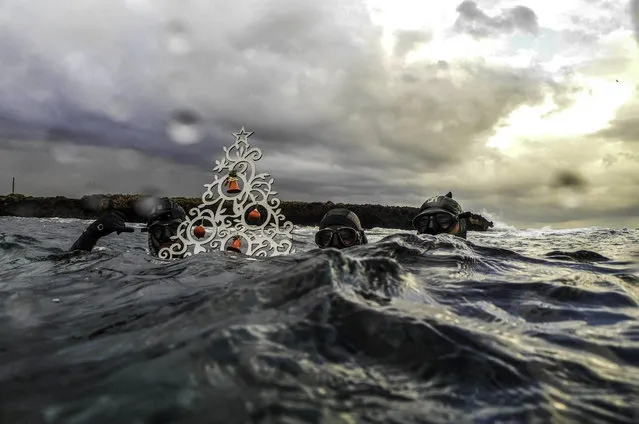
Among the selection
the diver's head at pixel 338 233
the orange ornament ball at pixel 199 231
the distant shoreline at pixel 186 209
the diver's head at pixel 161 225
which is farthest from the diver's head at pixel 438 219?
the distant shoreline at pixel 186 209

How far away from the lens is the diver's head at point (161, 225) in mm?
9953

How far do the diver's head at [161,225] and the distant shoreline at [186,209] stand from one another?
1415 inches

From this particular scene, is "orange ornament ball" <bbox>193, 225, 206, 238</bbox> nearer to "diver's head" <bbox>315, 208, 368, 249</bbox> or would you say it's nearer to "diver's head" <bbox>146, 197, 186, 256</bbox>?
"diver's head" <bbox>146, 197, 186, 256</bbox>

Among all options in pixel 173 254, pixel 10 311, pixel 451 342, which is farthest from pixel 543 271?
pixel 173 254

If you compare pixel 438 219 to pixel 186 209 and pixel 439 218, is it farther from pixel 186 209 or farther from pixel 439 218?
pixel 186 209

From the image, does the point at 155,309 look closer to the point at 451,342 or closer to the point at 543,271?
the point at 451,342

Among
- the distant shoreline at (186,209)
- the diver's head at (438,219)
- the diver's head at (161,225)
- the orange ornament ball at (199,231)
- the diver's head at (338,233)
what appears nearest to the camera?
the diver's head at (338,233)

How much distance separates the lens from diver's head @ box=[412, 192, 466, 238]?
29.2 ft

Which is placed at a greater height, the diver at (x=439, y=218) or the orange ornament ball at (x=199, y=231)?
the diver at (x=439, y=218)

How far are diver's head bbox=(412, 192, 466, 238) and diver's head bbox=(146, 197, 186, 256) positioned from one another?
4.83 m

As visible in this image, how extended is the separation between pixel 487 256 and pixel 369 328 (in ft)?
14.9

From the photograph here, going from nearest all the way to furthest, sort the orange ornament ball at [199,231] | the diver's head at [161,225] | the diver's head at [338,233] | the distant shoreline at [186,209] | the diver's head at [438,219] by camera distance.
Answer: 1. the diver's head at [338,233]
2. the diver's head at [438,219]
3. the orange ornament ball at [199,231]
4. the diver's head at [161,225]
5. the distant shoreline at [186,209]

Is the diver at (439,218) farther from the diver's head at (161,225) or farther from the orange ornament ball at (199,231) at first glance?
the diver's head at (161,225)

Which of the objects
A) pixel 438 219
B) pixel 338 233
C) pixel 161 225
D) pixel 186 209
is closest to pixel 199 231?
pixel 161 225
